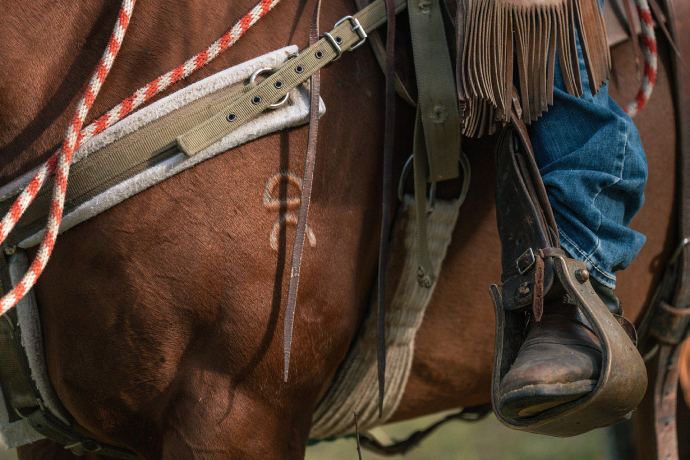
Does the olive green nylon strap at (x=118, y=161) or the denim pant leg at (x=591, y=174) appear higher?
the olive green nylon strap at (x=118, y=161)

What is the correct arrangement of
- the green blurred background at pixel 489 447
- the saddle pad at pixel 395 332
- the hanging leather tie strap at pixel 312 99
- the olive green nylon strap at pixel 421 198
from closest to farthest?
the hanging leather tie strap at pixel 312 99 < the olive green nylon strap at pixel 421 198 < the saddle pad at pixel 395 332 < the green blurred background at pixel 489 447

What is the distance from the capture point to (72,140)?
103 cm

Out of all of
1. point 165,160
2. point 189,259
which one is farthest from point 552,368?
point 165,160

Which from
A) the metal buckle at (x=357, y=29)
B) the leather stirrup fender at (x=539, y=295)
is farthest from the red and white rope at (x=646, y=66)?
the metal buckle at (x=357, y=29)

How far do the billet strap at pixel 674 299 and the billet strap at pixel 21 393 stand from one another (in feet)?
4.82

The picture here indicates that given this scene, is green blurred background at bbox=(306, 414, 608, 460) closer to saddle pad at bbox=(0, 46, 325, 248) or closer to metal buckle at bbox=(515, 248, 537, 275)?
metal buckle at bbox=(515, 248, 537, 275)

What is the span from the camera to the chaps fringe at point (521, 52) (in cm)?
118

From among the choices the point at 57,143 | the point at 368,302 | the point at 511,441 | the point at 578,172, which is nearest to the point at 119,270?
the point at 57,143

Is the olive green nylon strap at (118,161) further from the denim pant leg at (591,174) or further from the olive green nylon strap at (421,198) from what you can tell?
the denim pant leg at (591,174)

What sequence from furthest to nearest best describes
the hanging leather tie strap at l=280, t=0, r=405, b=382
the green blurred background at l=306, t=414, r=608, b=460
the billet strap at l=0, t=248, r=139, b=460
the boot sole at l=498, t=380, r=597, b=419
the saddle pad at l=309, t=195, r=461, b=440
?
the green blurred background at l=306, t=414, r=608, b=460 → the saddle pad at l=309, t=195, r=461, b=440 → the billet strap at l=0, t=248, r=139, b=460 → the hanging leather tie strap at l=280, t=0, r=405, b=382 → the boot sole at l=498, t=380, r=597, b=419

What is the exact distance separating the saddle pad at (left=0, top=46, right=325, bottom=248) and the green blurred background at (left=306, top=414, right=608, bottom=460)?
115 inches

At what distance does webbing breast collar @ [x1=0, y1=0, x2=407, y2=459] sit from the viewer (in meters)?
1.07

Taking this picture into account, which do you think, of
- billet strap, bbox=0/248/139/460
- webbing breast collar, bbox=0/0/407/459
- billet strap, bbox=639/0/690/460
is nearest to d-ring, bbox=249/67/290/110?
webbing breast collar, bbox=0/0/407/459

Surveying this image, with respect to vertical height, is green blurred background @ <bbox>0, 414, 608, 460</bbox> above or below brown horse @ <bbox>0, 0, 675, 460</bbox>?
below
